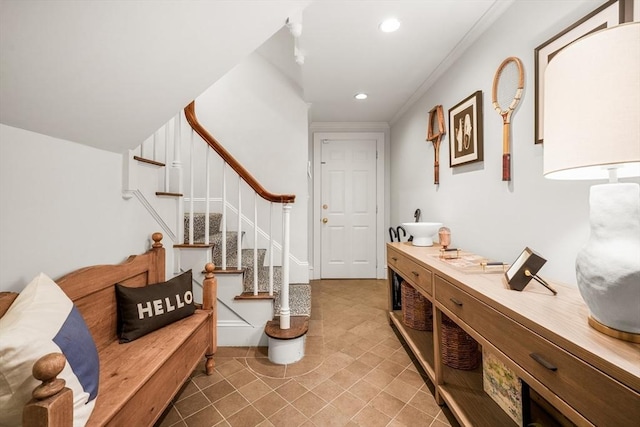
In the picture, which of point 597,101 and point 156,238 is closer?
point 597,101

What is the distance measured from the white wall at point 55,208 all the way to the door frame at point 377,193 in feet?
8.66

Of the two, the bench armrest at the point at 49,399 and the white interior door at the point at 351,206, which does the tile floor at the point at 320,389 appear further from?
the white interior door at the point at 351,206

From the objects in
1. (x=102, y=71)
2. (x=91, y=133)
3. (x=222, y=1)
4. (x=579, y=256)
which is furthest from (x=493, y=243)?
(x=91, y=133)

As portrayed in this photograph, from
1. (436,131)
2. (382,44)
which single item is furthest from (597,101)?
(436,131)

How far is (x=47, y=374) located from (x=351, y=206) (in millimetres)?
3634

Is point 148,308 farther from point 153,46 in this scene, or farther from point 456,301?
point 456,301

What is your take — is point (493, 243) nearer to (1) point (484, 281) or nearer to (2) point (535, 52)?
(1) point (484, 281)

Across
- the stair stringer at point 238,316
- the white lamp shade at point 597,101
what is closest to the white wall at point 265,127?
the stair stringer at point 238,316

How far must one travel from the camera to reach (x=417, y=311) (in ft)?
7.04

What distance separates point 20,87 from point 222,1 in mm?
793

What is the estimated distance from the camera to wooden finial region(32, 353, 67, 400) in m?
0.66

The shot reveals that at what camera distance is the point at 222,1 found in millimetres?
1076

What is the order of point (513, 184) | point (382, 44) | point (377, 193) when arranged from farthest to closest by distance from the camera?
point (377, 193) < point (382, 44) < point (513, 184)

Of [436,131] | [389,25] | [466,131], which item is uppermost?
[389,25]
